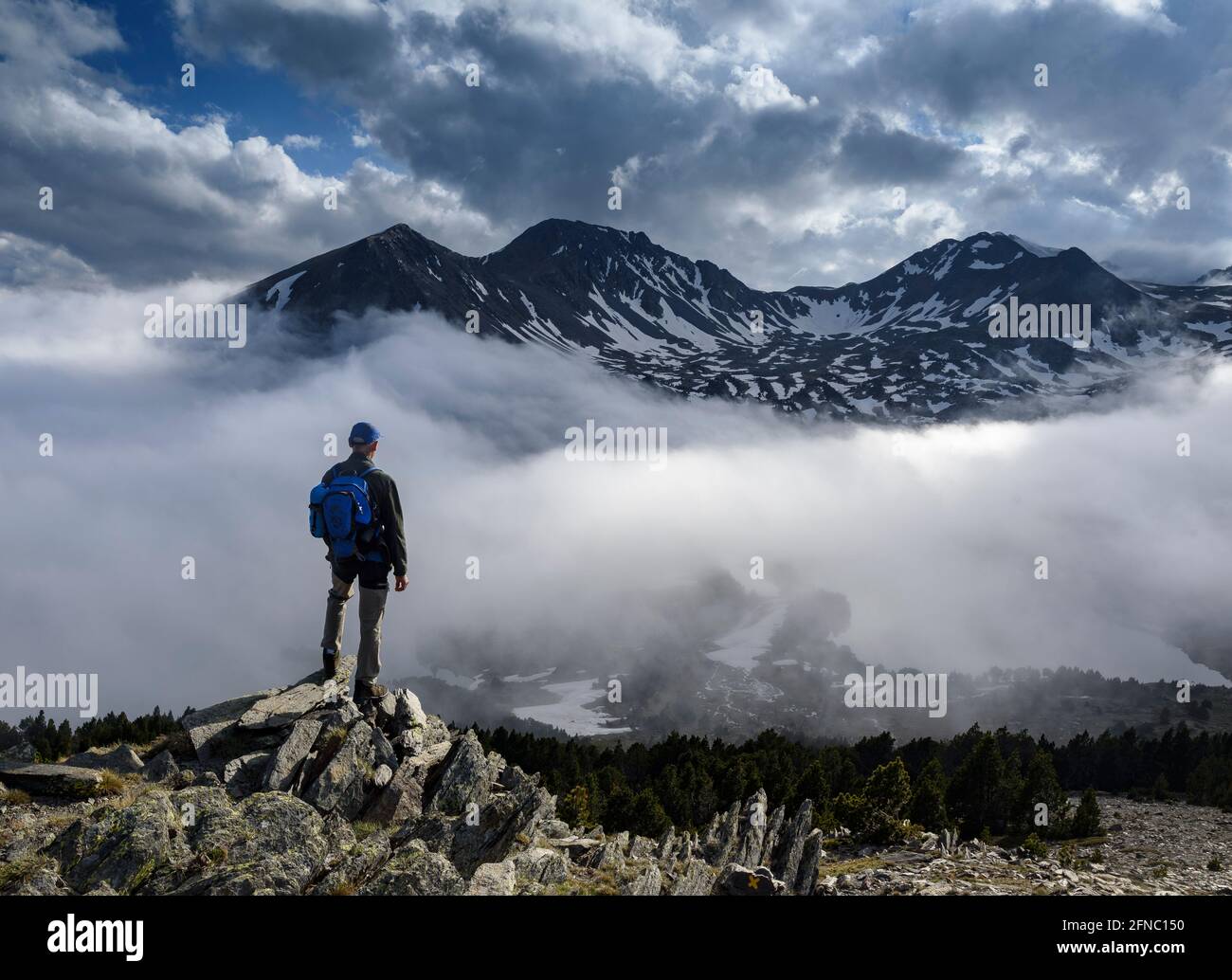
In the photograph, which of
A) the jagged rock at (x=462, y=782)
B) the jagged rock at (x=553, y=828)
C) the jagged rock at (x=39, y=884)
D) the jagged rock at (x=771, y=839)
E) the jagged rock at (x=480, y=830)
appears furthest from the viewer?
the jagged rock at (x=771, y=839)

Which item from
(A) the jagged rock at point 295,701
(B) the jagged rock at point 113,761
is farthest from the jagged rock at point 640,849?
(B) the jagged rock at point 113,761

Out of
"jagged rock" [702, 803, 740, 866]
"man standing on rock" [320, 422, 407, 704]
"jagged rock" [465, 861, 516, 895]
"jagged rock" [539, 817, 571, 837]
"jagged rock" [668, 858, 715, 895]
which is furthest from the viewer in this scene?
"jagged rock" [702, 803, 740, 866]

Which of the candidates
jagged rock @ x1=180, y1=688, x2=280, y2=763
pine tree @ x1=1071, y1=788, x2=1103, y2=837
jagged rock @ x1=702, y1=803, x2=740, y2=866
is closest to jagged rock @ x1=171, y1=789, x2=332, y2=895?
jagged rock @ x1=180, y1=688, x2=280, y2=763

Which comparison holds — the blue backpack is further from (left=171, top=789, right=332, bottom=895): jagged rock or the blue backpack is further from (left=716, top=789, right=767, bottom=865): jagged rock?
(left=716, top=789, right=767, bottom=865): jagged rock

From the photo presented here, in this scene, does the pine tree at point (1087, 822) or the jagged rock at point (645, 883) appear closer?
the jagged rock at point (645, 883)

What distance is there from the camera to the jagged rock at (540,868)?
1411 cm

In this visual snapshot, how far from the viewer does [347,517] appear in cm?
1570

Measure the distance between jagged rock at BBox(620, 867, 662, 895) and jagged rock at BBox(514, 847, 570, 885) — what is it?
137cm

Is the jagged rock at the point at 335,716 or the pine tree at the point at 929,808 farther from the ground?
the jagged rock at the point at 335,716

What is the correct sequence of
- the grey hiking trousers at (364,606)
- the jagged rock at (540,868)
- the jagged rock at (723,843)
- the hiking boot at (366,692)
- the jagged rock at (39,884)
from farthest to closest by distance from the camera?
the jagged rock at (723,843) → the hiking boot at (366,692) → the grey hiking trousers at (364,606) → the jagged rock at (540,868) → the jagged rock at (39,884)

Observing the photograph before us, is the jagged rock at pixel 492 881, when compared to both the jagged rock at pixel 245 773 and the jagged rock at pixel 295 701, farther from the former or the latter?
the jagged rock at pixel 295 701

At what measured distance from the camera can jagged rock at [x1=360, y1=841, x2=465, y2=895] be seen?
10633mm
